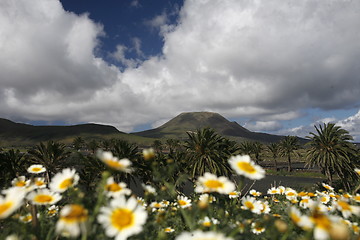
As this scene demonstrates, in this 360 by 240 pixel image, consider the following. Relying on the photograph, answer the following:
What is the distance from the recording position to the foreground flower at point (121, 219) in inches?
54.8

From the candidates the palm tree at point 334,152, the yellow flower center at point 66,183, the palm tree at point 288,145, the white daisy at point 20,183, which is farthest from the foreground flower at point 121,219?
the palm tree at point 288,145

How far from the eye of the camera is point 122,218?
4.98ft

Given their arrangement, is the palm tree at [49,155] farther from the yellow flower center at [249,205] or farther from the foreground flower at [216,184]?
the foreground flower at [216,184]

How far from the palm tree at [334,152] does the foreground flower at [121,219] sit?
37710 millimetres

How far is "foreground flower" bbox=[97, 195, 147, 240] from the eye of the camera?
1392 millimetres

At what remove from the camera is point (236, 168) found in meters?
1.86

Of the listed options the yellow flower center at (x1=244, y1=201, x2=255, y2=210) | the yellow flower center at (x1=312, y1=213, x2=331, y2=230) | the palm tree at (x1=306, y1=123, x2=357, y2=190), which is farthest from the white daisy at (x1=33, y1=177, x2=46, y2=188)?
the palm tree at (x1=306, y1=123, x2=357, y2=190)

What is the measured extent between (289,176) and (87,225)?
80436mm

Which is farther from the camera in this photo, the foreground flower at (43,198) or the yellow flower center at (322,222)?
the foreground flower at (43,198)

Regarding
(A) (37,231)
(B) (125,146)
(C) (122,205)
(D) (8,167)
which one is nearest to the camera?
(C) (122,205)

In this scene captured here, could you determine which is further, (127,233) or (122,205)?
(122,205)

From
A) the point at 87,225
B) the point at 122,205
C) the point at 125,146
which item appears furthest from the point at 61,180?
the point at 125,146

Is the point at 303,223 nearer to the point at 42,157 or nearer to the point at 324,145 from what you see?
the point at 42,157

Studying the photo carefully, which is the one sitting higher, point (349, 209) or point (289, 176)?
point (349, 209)
